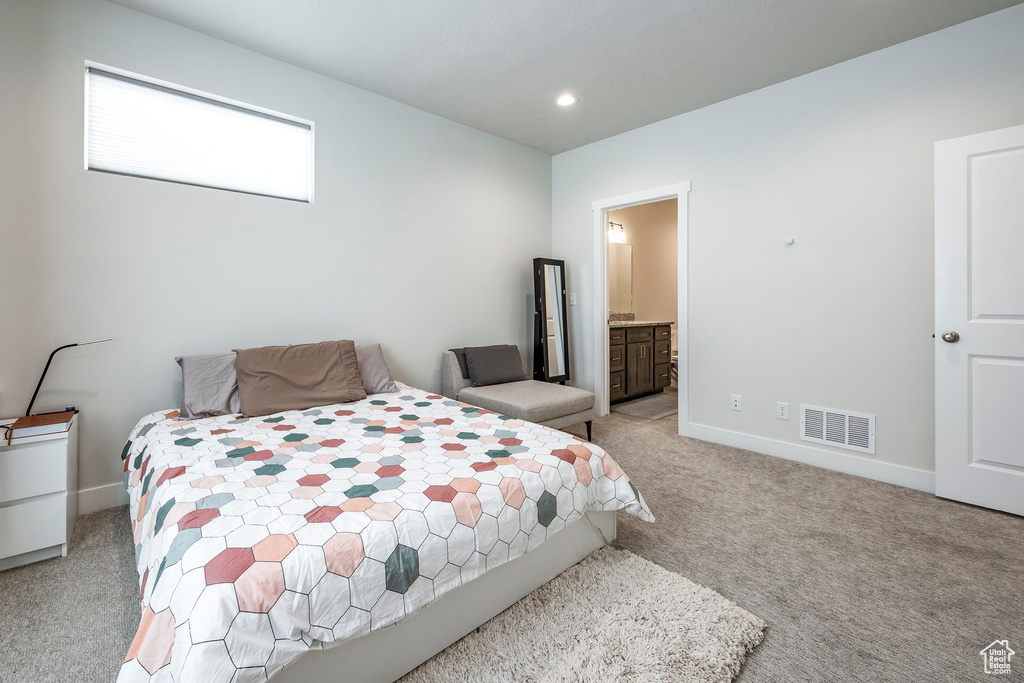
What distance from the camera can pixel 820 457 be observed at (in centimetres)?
313

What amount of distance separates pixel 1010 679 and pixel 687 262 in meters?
2.93

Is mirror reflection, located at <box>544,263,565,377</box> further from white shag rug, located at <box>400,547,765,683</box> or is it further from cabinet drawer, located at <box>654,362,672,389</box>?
white shag rug, located at <box>400,547,765,683</box>

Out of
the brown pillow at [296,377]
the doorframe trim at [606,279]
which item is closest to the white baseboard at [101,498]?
the brown pillow at [296,377]

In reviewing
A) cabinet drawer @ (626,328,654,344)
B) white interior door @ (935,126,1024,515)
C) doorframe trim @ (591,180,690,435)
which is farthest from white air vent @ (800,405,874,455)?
cabinet drawer @ (626,328,654,344)

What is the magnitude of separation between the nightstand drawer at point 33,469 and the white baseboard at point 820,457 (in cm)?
390

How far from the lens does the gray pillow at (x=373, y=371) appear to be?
3094 mm

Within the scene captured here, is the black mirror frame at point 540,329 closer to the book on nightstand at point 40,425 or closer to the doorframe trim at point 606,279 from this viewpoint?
the doorframe trim at point 606,279

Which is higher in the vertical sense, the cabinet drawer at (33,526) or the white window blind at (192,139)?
the white window blind at (192,139)

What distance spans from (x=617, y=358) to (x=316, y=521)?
13.4ft

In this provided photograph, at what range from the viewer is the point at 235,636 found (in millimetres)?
1006

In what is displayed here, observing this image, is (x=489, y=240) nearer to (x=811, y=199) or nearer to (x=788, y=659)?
(x=811, y=199)

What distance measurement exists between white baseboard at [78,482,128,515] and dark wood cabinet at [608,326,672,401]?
3933mm

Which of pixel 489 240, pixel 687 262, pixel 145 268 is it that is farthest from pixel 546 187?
pixel 145 268

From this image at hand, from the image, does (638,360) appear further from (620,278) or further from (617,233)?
(617,233)
